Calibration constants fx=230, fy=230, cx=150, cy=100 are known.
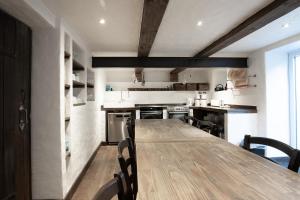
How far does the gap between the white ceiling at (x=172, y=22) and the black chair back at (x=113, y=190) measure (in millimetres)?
1875

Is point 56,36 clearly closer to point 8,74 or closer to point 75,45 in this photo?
point 8,74

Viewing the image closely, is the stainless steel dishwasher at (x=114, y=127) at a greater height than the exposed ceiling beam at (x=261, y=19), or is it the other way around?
the exposed ceiling beam at (x=261, y=19)

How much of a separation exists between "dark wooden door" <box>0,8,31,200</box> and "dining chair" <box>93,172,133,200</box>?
1646 millimetres

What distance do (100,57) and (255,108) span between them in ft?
11.3

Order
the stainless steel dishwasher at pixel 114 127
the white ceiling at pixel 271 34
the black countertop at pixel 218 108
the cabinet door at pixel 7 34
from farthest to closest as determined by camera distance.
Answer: the stainless steel dishwasher at pixel 114 127 < the black countertop at pixel 218 108 < the white ceiling at pixel 271 34 < the cabinet door at pixel 7 34

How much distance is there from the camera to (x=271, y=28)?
3270mm

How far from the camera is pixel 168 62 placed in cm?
492

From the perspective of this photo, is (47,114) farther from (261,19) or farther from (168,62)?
(168,62)

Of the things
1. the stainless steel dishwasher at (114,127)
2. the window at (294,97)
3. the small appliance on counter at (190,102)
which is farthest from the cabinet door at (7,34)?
the small appliance on counter at (190,102)

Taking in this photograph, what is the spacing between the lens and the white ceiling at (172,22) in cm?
234

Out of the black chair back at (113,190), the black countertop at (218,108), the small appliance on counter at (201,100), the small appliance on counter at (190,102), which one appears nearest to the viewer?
the black chair back at (113,190)

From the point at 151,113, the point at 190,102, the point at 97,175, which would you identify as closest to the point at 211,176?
the point at 97,175

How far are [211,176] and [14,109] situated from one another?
1959 millimetres

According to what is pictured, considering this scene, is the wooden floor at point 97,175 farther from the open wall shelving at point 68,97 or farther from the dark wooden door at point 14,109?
the dark wooden door at point 14,109
